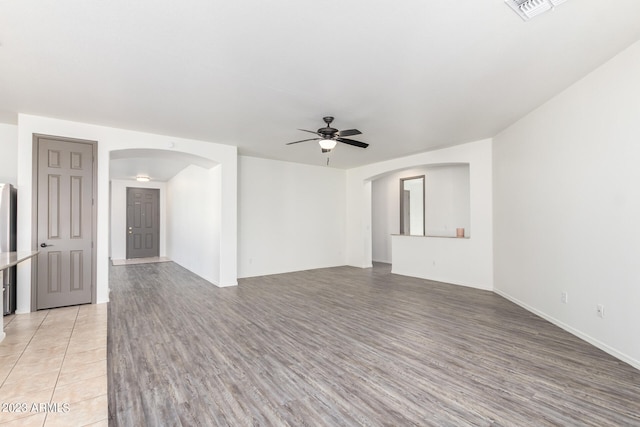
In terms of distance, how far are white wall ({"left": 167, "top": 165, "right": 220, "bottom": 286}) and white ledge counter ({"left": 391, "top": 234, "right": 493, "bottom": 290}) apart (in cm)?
A: 412

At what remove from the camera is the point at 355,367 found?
2.61 metres

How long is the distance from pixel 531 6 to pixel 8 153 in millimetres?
6888

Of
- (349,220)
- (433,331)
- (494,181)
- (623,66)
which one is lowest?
(433,331)

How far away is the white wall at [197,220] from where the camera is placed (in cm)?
604

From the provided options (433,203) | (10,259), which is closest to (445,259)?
(433,203)

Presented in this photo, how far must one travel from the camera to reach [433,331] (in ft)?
11.3

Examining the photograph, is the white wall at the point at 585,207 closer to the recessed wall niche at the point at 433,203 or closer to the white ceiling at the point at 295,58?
the white ceiling at the point at 295,58

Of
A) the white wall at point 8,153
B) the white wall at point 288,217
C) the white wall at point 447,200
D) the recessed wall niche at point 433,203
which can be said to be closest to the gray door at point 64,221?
the white wall at point 8,153

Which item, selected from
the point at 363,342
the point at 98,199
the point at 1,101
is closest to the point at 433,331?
the point at 363,342

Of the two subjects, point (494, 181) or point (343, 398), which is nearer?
point (343, 398)

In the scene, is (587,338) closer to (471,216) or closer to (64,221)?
(471,216)

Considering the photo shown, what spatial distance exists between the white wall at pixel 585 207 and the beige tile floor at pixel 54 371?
4290 mm

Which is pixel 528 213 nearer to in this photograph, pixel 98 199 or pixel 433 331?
pixel 433 331

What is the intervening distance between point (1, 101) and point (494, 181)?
24.0ft
